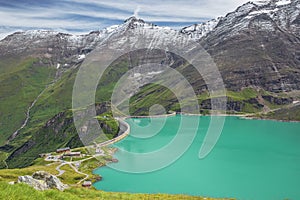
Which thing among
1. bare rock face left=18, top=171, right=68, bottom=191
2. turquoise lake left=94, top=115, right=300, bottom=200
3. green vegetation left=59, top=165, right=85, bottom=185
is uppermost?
bare rock face left=18, top=171, right=68, bottom=191

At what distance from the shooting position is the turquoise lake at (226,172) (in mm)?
59875

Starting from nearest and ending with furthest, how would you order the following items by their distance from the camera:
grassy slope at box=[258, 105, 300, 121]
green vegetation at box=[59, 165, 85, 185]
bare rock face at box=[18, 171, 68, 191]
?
bare rock face at box=[18, 171, 68, 191] < green vegetation at box=[59, 165, 85, 185] < grassy slope at box=[258, 105, 300, 121]

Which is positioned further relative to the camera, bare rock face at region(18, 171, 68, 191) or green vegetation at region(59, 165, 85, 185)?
green vegetation at region(59, 165, 85, 185)

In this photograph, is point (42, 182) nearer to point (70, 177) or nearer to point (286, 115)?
point (70, 177)

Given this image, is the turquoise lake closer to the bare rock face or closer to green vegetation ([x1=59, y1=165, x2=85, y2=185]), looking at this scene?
green vegetation ([x1=59, y1=165, x2=85, y2=185])

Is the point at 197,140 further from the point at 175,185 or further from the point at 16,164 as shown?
the point at 16,164

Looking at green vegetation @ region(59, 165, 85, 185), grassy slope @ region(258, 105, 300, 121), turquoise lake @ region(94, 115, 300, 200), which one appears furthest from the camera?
grassy slope @ region(258, 105, 300, 121)

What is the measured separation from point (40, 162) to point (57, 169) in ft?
43.9

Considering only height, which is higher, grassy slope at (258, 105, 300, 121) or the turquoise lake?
grassy slope at (258, 105, 300, 121)

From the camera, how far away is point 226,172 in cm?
7331

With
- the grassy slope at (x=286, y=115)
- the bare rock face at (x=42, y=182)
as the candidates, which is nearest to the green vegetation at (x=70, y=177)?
the bare rock face at (x=42, y=182)

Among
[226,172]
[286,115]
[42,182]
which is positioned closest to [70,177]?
[226,172]

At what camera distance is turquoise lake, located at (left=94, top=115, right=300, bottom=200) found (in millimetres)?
59875

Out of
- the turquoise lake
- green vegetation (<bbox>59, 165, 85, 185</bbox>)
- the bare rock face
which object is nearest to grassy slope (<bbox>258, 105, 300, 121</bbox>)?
the turquoise lake
